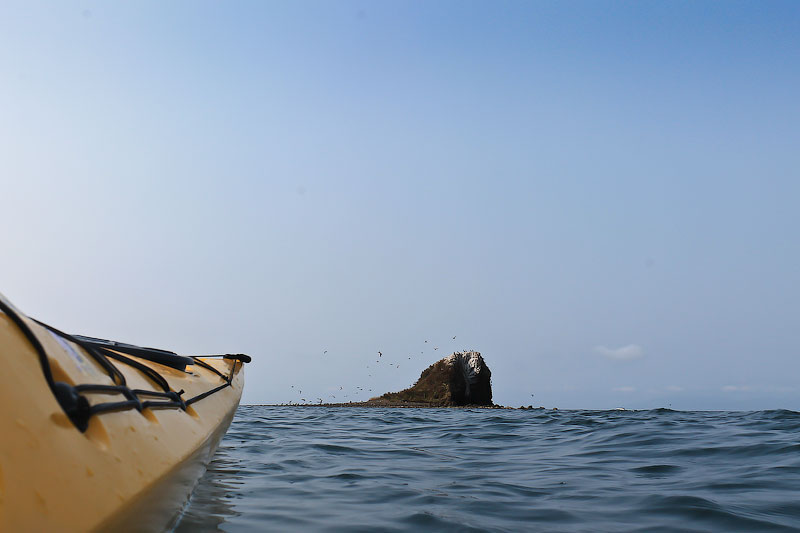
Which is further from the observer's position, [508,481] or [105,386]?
[508,481]

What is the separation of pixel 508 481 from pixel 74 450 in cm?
392

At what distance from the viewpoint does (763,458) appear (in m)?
5.79

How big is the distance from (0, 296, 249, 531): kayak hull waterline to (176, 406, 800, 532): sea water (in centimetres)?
113

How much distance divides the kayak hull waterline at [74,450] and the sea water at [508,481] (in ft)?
3.72

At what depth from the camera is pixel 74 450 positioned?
62.7 inches

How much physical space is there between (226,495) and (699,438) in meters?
6.07

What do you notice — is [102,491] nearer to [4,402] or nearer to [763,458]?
[4,402]

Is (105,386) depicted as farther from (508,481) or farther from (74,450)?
(508,481)

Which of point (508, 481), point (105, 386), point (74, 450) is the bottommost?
point (508, 481)

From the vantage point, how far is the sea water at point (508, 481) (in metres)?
3.46

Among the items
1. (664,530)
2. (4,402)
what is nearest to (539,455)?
(664,530)

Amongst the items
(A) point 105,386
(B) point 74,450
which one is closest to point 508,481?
(A) point 105,386

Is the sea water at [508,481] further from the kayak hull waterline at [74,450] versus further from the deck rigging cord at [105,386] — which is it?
the kayak hull waterline at [74,450]

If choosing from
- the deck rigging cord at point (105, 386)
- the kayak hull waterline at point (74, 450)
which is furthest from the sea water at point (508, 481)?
the kayak hull waterline at point (74, 450)
